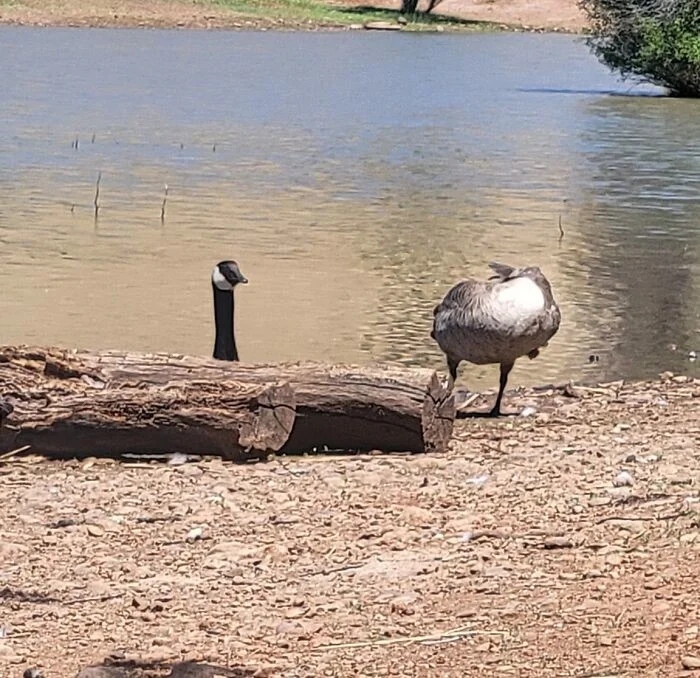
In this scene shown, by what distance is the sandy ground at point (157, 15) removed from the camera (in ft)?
200

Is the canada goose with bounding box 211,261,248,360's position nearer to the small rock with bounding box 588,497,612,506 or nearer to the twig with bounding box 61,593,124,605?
the small rock with bounding box 588,497,612,506

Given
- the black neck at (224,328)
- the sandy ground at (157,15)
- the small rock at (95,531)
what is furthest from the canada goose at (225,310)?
the sandy ground at (157,15)

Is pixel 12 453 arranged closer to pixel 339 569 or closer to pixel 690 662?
pixel 339 569

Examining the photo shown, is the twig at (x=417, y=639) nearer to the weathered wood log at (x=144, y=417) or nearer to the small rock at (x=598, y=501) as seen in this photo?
the small rock at (x=598, y=501)

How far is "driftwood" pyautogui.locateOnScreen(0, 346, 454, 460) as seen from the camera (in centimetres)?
787

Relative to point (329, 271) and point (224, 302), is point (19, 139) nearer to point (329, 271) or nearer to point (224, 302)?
point (329, 271)

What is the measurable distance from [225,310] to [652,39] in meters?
30.8

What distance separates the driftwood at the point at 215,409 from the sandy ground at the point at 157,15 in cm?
5350

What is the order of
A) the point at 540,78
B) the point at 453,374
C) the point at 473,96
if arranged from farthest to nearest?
1. the point at 540,78
2. the point at 473,96
3. the point at 453,374

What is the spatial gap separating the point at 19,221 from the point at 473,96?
21406mm

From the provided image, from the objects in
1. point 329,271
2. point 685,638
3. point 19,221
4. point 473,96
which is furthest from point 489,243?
point 473,96

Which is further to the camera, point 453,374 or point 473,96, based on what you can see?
point 473,96

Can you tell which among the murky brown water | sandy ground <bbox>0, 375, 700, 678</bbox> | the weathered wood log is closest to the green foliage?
the murky brown water

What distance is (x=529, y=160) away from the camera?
24.9 metres
